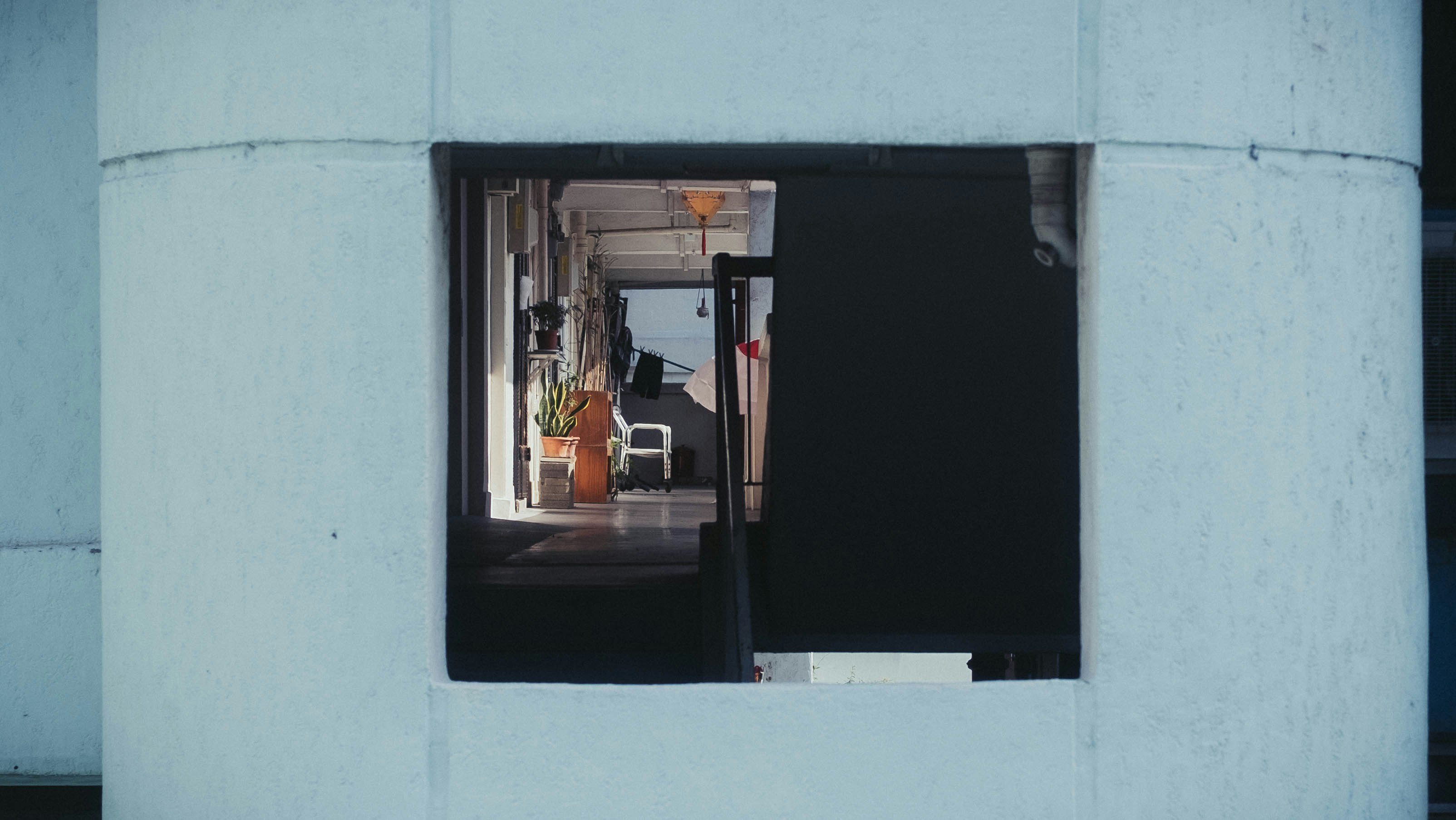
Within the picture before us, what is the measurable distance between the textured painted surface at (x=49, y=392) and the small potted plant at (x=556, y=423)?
21.3ft

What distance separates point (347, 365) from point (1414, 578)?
2490mm

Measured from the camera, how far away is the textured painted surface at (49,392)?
3477 mm

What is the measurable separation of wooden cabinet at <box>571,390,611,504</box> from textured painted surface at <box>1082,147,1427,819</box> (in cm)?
846

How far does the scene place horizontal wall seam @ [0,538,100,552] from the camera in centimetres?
354

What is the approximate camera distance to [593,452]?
11.4 meters

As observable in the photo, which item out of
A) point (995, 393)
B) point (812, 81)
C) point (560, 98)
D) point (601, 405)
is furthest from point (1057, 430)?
point (601, 405)

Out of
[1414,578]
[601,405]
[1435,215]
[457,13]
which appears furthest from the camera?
[601,405]

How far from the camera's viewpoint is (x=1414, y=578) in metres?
2.87

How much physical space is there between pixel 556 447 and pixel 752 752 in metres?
7.66

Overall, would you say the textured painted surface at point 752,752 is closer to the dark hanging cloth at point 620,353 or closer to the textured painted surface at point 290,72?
the textured painted surface at point 290,72

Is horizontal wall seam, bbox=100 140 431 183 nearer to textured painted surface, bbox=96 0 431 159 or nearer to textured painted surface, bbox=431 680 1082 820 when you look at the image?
textured painted surface, bbox=96 0 431 159

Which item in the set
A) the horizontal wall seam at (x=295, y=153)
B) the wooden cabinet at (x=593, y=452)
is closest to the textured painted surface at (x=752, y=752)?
the horizontal wall seam at (x=295, y=153)

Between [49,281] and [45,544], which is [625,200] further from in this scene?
[45,544]

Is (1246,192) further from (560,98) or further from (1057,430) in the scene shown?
(1057,430)
